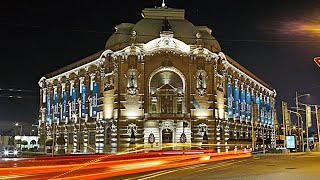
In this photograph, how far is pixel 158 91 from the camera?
68.9 metres

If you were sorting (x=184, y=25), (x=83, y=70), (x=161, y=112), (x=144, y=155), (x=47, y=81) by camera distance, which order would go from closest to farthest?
1. (x=144, y=155)
2. (x=161, y=112)
3. (x=184, y=25)
4. (x=83, y=70)
5. (x=47, y=81)

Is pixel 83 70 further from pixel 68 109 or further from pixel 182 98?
pixel 182 98

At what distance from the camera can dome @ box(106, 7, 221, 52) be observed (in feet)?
234

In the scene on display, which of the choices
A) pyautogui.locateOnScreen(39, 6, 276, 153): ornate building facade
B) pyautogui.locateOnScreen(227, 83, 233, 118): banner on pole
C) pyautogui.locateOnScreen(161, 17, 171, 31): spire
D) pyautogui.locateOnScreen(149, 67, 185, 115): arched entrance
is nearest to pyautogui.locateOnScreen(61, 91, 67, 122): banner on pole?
pyautogui.locateOnScreen(39, 6, 276, 153): ornate building facade

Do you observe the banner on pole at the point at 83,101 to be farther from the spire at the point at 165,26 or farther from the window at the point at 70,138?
the spire at the point at 165,26

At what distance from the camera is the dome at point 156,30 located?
71.4 meters

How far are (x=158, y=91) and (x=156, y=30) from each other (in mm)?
10584

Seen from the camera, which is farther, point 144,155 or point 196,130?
point 196,130

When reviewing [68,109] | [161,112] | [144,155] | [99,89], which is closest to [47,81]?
[68,109]

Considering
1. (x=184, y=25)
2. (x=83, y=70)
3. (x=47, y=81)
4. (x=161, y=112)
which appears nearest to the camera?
(x=161, y=112)

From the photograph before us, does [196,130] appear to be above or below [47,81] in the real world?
below

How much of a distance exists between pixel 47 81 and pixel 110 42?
3218 cm

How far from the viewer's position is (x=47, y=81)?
101000mm

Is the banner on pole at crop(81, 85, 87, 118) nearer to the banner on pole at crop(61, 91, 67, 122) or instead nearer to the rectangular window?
the rectangular window
